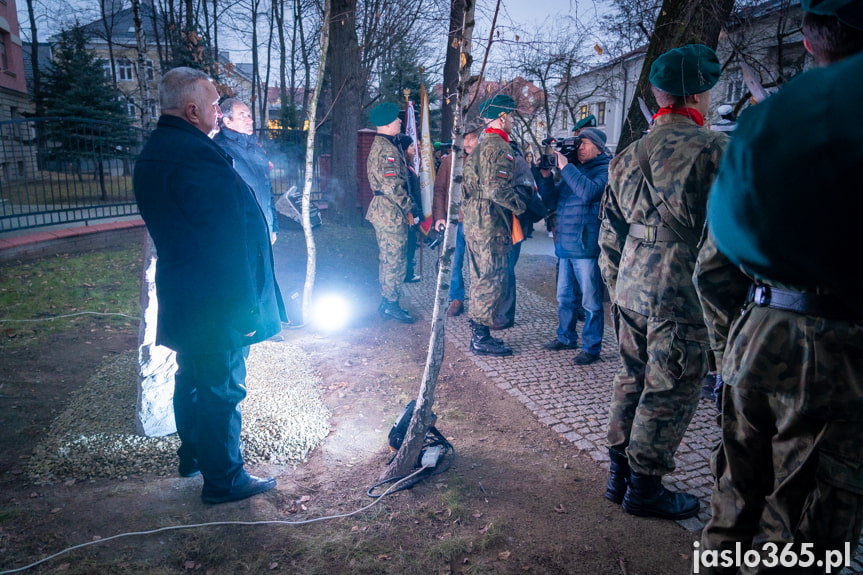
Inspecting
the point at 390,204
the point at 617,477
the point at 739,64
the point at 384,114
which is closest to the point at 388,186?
the point at 390,204

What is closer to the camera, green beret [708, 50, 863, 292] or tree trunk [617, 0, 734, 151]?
green beret [708, 50, 863, 292]

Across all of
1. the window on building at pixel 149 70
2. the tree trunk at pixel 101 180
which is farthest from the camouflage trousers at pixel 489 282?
the window on building at pixel 149 70

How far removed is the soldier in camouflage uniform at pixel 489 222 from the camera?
5477 mm

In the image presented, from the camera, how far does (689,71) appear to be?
2.80 metres

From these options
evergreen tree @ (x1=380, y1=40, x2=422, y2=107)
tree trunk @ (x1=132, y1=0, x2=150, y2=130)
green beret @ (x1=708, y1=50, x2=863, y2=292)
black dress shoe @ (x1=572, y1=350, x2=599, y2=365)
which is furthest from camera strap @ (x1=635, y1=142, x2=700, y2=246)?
evergreen tree @ (x1=380, y1=40, x2=422, y2=107)

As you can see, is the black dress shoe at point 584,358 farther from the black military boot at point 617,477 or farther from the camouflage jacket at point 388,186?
the camouflage jacket at point 388,186

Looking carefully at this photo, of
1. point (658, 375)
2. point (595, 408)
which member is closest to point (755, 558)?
point (658, 375)

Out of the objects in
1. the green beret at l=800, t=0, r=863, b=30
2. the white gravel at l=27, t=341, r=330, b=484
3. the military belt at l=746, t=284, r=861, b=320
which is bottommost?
the white gravel at l=27, t=341, r=330, b=484

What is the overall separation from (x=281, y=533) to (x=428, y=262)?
779 cm

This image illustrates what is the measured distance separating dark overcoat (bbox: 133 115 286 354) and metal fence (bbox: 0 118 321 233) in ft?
23.5

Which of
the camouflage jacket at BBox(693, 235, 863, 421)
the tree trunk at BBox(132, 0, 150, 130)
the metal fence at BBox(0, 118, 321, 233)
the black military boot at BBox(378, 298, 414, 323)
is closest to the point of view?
the camouflage jacket at BBox(693, 235, 863, 421)

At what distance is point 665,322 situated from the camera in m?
2.78

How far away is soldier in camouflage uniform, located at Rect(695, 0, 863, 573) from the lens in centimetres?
138

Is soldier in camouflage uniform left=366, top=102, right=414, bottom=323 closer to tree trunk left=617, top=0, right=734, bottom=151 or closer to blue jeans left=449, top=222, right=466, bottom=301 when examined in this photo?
blue jeans left=449, top=222, right=466, bottom=301
